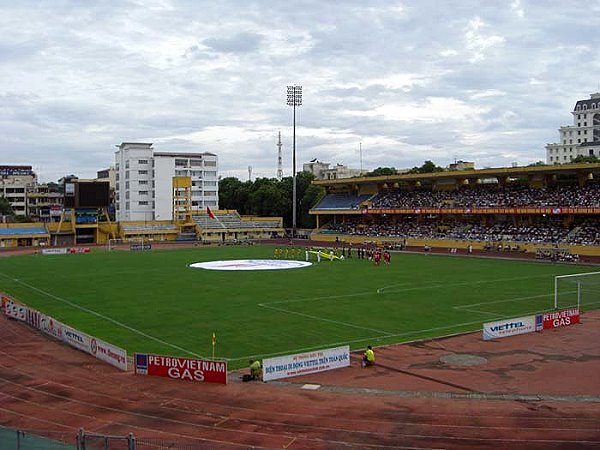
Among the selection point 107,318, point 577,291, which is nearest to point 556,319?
point 577,291

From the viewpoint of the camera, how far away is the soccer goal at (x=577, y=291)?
38750 mm

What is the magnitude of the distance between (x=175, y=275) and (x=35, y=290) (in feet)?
38.4

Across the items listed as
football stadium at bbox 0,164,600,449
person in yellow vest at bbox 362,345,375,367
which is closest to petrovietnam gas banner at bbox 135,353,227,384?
football stadium at bbox 0,164,600,449

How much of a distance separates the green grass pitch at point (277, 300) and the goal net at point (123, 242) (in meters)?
27.6

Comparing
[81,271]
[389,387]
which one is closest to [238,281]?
[81,271]

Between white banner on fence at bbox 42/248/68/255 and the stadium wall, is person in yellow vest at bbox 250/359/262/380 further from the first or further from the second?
white banner on fence at bbox 42/248/68/255

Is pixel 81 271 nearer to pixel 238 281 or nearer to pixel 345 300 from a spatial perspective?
pixel 238 281

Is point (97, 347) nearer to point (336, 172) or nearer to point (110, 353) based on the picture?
point (110, 353)

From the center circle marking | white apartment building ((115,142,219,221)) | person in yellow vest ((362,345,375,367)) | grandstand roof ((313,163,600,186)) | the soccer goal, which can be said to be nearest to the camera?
person in yellow vest ((362,345,375,367))

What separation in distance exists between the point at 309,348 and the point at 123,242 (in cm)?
8015

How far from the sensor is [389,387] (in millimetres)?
22344

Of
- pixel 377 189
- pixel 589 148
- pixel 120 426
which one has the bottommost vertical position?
pixel 120 426

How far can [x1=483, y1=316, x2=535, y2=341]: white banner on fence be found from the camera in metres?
29.6

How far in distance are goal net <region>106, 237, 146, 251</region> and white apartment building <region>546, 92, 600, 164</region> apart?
11168 cm
